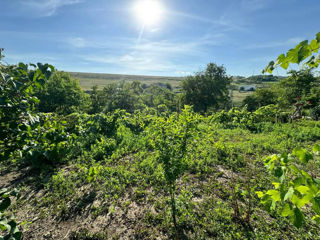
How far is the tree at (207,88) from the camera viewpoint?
72.3 feet

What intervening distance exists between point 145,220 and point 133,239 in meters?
0.39

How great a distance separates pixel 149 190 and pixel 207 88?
20433mm

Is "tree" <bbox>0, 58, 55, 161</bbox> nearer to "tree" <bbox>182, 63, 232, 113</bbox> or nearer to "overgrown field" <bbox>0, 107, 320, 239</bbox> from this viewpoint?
"overgrown field" <bbox>0, 107, 320, 239</bbox>

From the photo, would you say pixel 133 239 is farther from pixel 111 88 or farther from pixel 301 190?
pixel 111 88

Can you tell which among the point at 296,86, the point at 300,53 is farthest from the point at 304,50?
the point at 296,86

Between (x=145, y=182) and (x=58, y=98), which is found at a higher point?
(x=58, y=98)

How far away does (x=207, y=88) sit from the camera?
21922 mm

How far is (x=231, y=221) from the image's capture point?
2828mm

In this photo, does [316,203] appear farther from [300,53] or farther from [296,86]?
[296,86]

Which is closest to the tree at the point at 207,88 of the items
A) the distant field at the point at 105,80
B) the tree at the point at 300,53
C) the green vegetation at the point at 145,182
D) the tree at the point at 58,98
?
the tree at the point at 58,98

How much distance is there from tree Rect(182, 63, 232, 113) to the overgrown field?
17.1 meters

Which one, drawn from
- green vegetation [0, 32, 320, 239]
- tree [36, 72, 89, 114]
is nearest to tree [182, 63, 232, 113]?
tree [36, 72, 89, 114]

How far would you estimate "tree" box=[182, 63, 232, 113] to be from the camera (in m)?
22.0

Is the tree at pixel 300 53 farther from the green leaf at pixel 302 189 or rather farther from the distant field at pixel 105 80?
the distant field at pixel 105 80
